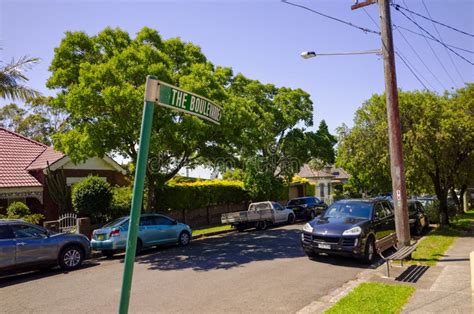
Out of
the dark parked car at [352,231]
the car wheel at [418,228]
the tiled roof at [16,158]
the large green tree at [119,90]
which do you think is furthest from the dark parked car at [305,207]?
the tiled roof at [16,158]

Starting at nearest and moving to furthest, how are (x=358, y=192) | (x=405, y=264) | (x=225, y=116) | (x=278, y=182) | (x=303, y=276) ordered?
(x=303, y=276)
(x=405, y=264)
(x=225, y=116)
(x=278, y=182)
(x=358, y=192)

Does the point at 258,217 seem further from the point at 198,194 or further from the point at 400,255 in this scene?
the point at 400,255

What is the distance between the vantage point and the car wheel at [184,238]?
16.2 m

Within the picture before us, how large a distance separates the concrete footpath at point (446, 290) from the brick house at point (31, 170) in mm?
15742

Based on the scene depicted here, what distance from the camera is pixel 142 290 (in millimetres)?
8766

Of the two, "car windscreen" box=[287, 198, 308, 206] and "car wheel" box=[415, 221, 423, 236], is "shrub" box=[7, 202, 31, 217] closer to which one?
"car windscreen" box=[287, 198, 308, 206]

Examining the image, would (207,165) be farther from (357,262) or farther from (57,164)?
(357,262)

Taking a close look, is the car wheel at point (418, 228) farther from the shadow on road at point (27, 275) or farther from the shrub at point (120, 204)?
the shadow on road at point (27, 275)

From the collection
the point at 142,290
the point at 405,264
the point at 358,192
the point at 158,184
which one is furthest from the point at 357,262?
the point at 358,192

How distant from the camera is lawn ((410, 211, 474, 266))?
36.6 feet

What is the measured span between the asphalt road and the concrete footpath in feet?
6.05

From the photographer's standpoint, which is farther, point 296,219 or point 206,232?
point 296,219

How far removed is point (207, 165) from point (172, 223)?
18.2 ft

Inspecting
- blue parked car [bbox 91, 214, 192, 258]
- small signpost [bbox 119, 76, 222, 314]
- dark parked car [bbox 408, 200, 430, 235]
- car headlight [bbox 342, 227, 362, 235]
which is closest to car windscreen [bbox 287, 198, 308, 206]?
dark parked car [bbox 408, 200, 430, 235]
